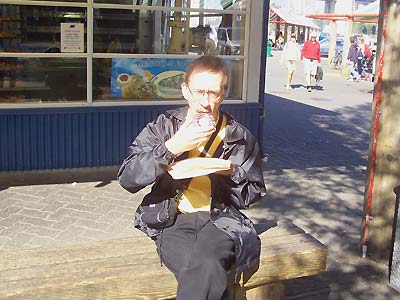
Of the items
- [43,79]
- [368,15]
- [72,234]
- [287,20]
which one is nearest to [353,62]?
[368,15]

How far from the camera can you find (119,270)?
9.85ft

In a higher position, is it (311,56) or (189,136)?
(311,56)

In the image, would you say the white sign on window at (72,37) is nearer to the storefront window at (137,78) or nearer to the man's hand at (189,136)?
the storefront window at (137,78)

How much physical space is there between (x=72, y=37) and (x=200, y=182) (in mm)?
4440

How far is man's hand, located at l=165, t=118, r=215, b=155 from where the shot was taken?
2.82 meters

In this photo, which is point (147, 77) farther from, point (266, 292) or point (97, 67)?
point (266, 292)

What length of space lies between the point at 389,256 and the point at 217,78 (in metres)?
2.64

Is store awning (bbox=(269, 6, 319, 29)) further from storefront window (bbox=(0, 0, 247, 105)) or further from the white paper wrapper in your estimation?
the white paper wrapper

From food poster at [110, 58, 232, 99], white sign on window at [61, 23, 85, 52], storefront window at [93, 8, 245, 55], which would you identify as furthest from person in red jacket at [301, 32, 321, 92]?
white sign on window at [61, 23, 85, 52]

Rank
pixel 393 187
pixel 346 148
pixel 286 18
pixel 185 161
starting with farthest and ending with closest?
pixel 286 18 → pixel 346 148 → pixel 393 187 → pixel 185 161

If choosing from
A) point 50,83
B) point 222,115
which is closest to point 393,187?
point 222,115

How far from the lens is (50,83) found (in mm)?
7090

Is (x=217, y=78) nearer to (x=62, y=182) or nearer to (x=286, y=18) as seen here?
(x=62, y=182)

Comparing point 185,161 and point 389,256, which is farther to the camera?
point 389,256
